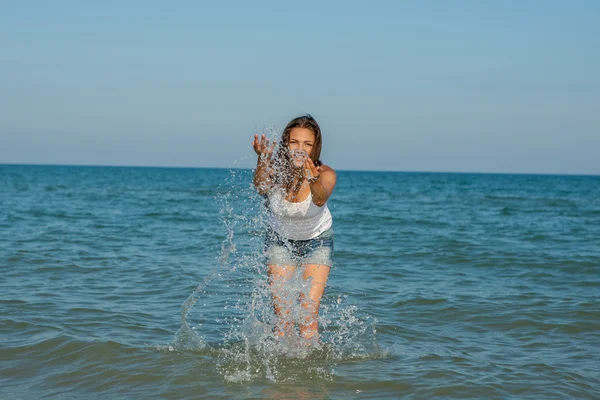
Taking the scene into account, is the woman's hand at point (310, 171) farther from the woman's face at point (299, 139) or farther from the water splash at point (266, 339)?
the water splash at point (266, 339)

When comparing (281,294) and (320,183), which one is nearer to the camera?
(320,183)

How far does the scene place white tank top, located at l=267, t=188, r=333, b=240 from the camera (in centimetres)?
527

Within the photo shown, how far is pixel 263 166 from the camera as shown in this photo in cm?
514

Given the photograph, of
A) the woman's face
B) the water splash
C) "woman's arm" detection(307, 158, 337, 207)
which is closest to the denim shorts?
the water splash

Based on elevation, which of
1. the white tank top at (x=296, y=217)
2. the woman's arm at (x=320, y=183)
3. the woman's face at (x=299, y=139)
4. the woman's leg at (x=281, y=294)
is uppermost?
the woman's face at (x=299, y=139)

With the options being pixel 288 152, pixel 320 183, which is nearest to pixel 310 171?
pixel 320 183

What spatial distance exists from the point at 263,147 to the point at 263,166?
16 cm

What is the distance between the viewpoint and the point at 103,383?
196 inches

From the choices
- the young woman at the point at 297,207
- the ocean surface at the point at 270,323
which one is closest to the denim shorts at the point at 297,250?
the young woman at the point at 297,207

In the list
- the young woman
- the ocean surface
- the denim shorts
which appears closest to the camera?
the ocean surface

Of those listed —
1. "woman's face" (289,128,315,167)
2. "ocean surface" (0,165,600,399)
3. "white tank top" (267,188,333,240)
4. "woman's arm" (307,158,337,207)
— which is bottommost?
"ocean surface" (0,165,600,399)

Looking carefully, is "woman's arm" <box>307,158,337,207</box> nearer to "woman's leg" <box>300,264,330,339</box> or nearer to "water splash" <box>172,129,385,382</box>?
"water splash" <box>172,129,385,382</box>

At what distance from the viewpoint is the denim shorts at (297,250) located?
5449mm

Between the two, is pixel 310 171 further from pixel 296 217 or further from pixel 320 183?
pixel 296 217
